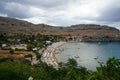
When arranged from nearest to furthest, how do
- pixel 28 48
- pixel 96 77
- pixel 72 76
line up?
pixel 96 77, pixel 72 76, pixel 28 48

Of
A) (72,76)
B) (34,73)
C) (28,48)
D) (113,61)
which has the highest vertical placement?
(113,61)

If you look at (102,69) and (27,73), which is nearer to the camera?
(102,69)

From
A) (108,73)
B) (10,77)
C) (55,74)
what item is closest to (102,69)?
(108,73)

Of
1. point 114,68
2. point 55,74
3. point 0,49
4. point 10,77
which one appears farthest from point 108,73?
point 0,49

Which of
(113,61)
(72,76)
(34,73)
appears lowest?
(34,73)

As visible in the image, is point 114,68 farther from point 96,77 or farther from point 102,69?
point 96,77

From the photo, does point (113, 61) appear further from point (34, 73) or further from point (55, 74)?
point (55, 74)

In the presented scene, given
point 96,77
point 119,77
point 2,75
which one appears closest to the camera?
point 96,77

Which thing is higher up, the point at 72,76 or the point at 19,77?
the point at 72,76

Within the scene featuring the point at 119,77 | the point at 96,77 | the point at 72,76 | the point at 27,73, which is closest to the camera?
the point at 96,77
